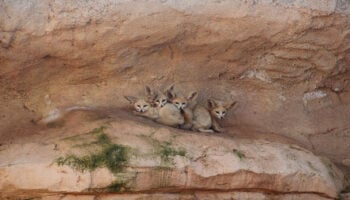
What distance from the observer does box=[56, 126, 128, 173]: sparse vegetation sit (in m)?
6.92

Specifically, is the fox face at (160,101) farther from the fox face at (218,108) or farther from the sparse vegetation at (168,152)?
the sparse vegetation at (168,152)

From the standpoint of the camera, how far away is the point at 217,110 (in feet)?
27.9

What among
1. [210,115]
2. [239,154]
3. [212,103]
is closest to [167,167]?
[239,154]

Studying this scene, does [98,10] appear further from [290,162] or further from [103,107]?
[290,162]

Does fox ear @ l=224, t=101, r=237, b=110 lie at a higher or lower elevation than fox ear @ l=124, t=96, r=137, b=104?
lower

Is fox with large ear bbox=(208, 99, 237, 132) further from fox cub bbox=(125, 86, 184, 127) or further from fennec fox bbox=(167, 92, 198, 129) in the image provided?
fox cub bbox=(125, 86, 184, 127)

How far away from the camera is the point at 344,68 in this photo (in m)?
9.32

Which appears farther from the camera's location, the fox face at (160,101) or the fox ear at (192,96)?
the fox ear at (192,96)

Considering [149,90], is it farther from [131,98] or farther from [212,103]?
[212,103]

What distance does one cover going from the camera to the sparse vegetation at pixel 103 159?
692 cm

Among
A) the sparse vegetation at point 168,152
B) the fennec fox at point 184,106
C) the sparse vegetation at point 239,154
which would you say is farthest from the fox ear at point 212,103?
the sparse vegetation at point 168,152

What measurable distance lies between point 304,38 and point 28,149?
143 inches

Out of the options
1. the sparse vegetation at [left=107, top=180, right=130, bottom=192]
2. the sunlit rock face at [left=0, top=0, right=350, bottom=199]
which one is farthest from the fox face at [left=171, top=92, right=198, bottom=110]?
the sparse vegetation at [left=107, top=180, right=130, bottom=192]

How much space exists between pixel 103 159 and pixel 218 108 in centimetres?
195
